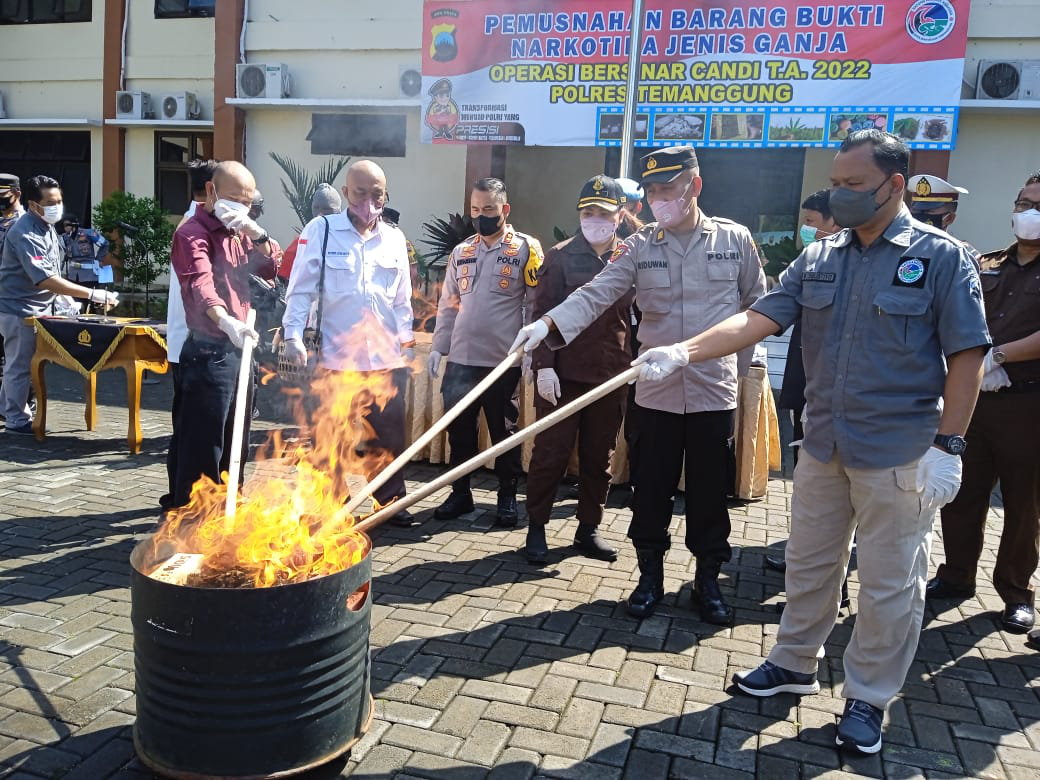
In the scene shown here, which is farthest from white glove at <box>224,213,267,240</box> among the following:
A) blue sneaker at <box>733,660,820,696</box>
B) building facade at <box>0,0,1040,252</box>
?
building facade at <box>0,0,1040,252</box>

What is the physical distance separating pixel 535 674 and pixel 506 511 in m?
1.97

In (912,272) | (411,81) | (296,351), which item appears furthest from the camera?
(411,81)

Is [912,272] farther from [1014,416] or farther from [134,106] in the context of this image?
[134,106]

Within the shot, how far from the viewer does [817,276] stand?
10.4ft

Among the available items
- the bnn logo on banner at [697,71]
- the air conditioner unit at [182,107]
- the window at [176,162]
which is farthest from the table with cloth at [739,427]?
the window at [176,162]

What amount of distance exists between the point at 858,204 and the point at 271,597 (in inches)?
94.1

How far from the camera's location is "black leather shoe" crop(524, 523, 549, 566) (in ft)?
15.6

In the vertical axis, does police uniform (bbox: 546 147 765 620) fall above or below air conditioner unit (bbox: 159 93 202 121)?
below

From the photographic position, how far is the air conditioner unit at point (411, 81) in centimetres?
1224

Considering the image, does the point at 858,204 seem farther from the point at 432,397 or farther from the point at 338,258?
the point at 432,397

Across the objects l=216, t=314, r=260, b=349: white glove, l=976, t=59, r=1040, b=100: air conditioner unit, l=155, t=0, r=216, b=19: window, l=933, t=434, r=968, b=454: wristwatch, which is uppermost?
l=155, t=0, r=216, b=19: window

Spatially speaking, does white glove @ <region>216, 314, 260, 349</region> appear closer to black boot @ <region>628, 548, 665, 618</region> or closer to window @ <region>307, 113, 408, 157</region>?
black boot @ <region>628, 548, 665, 618</region>

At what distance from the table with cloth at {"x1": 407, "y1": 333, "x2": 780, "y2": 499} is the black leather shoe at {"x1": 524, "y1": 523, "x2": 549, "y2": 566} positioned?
1039 millimetres

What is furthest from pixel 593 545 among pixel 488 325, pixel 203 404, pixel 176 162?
pixel 176 162
